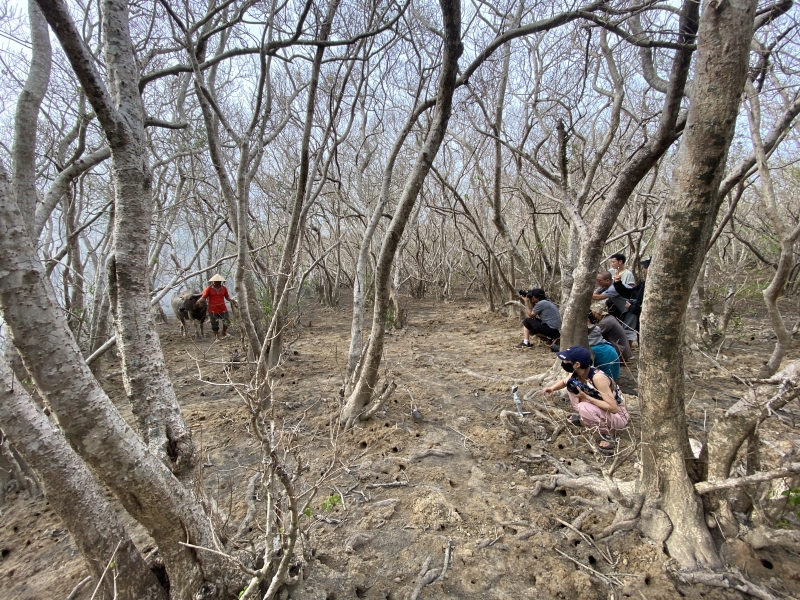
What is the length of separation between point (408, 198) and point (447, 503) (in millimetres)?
2260

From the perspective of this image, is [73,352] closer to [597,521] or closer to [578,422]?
[597,521]

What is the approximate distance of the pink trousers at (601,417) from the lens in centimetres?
311

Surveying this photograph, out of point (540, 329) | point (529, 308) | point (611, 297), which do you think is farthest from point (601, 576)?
point (529, 308)

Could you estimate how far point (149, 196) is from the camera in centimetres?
197

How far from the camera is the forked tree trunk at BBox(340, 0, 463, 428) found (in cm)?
260

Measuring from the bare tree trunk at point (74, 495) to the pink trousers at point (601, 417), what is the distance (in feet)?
9.91

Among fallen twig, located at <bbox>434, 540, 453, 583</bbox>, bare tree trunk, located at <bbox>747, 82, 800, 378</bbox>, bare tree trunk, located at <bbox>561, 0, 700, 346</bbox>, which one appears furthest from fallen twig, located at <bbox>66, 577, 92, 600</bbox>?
bare tree trunk, located at <bbox>747, 82, 800, 378</bbox>

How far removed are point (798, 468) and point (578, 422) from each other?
83.1 inches

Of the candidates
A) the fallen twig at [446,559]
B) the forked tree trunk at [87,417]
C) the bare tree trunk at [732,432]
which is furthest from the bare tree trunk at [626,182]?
the forked tree trunk at [87,417]

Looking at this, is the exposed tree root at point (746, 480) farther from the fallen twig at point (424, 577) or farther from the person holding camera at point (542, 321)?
the person holding camera at point (542, 321)

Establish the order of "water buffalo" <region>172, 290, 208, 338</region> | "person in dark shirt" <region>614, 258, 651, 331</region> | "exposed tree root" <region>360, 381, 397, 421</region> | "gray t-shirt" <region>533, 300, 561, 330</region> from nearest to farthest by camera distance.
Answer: "exposed tree root" <region>360, 381, 397, 421</region>, "person in dark shirt" <region>614, 258, 651, 331</region>, "gray t-shirt" <region>533, 300, 561, 330</region>, "water buffalo" <region>172, 290, 208, 338</region>

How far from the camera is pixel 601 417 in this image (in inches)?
125

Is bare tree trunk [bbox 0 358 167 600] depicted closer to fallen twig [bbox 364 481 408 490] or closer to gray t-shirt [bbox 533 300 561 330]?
fallen twig [bbox 364 481 408 490]

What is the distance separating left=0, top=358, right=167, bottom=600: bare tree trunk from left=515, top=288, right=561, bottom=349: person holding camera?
5879 mm
